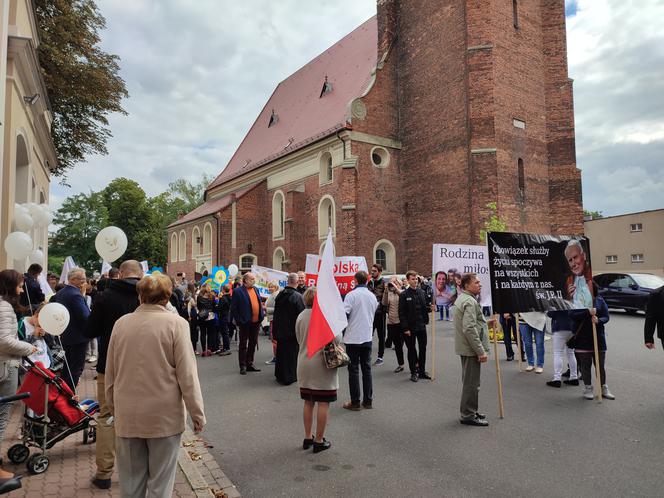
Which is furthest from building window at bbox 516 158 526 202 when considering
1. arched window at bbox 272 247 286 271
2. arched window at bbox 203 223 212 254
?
arched window at bbox 203 223 212 254

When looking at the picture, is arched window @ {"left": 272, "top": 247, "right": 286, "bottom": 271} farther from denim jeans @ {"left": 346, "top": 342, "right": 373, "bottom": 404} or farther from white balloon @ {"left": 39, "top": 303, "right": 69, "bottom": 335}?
white balloon @ {"left": 39, "top": 303, "right": 69, "bottom": 335}

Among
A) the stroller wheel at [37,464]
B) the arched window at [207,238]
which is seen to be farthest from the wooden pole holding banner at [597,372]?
the arched window at [207,238]

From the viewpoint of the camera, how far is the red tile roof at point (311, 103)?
27.5m

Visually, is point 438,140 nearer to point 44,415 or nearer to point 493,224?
point 493,224

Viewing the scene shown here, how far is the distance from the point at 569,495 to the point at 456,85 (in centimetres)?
2126

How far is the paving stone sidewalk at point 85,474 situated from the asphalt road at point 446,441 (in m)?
0.19

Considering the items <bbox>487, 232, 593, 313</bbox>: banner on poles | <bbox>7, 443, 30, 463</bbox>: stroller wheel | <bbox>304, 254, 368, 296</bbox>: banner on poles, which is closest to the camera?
<bbox>7, 443, 30, 463</bbox>: stroller wheel

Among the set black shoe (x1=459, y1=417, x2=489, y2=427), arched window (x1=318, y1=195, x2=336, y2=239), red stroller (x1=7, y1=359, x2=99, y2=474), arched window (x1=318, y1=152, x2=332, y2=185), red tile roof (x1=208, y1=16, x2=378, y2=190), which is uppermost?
red tile roof (x1=208, y1=16, x2=378, y2=190)

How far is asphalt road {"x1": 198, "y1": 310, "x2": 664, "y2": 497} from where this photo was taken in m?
4.12

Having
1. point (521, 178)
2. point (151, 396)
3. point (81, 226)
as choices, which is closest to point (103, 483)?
point (151, 396)

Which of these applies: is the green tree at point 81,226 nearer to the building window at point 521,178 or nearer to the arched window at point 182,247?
the arched window at point 182,247

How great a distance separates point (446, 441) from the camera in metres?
5.20

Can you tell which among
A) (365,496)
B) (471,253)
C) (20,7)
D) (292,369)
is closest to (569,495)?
(365,496)

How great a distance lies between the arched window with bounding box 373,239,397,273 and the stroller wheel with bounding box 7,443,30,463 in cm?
2051
